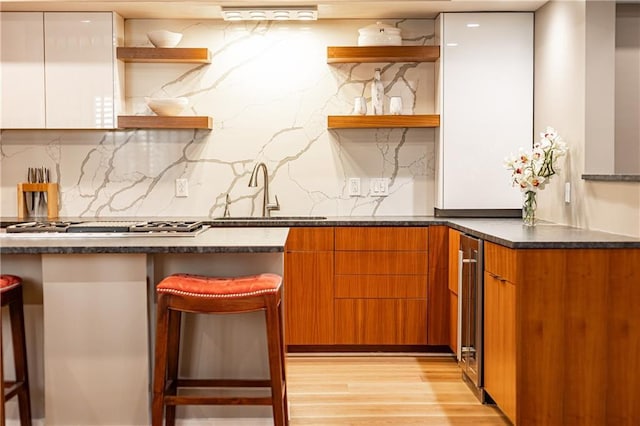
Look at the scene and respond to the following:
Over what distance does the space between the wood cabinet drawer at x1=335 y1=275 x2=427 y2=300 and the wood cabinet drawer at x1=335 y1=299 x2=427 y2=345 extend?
0.04 metres

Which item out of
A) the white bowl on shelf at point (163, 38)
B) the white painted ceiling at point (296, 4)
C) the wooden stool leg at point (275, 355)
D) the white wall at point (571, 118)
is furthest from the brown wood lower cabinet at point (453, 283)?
the white bowl on shelf at point (163, 38)

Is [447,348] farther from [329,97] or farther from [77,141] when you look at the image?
[77,141]

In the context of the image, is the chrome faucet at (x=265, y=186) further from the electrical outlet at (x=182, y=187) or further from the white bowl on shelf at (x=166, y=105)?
the white bowl on shelf at (x=166, y=105)

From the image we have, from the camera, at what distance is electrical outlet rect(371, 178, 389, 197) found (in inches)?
197

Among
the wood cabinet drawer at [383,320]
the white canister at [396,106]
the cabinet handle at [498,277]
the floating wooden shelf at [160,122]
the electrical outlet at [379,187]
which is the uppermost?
the white canister at [396,106]

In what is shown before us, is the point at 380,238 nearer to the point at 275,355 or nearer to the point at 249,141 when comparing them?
the point at 249,141

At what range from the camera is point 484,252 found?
11.3 feet

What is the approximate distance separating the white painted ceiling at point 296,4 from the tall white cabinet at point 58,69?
0.33 ft

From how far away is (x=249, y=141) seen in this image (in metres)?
4.98

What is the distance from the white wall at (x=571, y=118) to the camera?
338 cm

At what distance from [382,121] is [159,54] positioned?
154 cm

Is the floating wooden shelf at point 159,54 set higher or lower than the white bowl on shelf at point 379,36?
lower

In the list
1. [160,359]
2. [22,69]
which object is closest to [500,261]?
[160,359]

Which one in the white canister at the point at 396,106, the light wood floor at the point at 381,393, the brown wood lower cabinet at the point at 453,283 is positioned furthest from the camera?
the white canister at the point at 396,106
